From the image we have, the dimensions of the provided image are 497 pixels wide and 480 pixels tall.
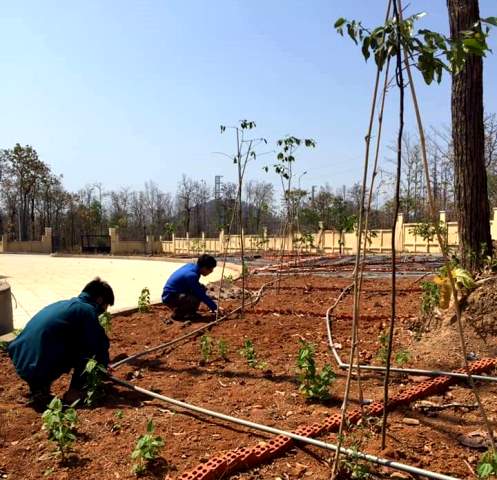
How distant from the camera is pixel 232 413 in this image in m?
3.27

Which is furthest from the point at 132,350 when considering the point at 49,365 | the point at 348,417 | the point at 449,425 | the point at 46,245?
the point at 46,245

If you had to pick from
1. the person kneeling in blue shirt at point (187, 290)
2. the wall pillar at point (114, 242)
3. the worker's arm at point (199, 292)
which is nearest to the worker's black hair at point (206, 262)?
the person kneeling in blue shirt at point (187, 290)

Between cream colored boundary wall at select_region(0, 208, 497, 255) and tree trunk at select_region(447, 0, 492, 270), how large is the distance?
18.2m

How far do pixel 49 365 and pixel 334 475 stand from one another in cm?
216

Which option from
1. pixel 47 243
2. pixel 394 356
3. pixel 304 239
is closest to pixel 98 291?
pixel 394 356

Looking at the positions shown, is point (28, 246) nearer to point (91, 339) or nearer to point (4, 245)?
point (4, 245)

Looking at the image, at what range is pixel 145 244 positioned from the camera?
3928 cm

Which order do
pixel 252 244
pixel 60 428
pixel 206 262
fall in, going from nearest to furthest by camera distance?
pixel 60 428
pixel 206 262
pixel 252 244

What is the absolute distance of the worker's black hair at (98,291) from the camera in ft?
13.0

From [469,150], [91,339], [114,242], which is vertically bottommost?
[91,339]

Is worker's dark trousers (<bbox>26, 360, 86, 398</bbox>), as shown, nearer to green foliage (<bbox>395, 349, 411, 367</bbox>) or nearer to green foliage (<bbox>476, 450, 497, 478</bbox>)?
green foliage (<bbox>395, 349, 411, 367</bbox>)

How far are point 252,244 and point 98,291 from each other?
2626 cm

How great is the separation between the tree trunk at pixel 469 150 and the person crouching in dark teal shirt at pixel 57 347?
11.3ft

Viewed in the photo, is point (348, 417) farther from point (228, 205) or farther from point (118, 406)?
point (228, 205)
